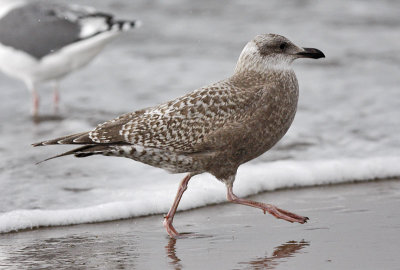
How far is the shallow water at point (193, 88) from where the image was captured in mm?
6961

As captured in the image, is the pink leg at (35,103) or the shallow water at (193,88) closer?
the shallow water at (193,88)

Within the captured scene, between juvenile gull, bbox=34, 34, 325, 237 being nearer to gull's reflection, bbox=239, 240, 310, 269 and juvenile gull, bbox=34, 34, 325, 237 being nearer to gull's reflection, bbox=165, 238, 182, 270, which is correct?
gull's reflection, bbox=165, 238, 182, 270

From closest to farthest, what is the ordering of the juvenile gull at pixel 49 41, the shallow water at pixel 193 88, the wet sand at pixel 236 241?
the wet sand at pixel 236 241 → the shallow water at pixel 193 88 → the juvenile gull at pixel 49 41

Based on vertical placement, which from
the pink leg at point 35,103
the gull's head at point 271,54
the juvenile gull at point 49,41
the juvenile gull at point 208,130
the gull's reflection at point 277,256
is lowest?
the gull's reflection at point 277,256

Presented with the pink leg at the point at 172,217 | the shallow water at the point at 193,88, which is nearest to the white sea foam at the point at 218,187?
the shallow water at the point at 193,88

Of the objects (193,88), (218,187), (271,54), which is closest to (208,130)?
(271,54)

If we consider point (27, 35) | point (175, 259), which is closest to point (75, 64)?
point (27, 35)

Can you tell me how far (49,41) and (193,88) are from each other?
1.83 meters

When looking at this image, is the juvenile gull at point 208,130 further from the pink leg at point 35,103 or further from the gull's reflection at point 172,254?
the pink leg at point 35,103

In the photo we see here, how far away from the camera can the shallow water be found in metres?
6.96

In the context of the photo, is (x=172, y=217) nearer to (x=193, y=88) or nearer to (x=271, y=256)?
(x=271, y=256)

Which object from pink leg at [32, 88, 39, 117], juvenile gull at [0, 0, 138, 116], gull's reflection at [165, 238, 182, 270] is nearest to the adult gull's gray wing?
juvenile gull at [0, 0, 138, 116]

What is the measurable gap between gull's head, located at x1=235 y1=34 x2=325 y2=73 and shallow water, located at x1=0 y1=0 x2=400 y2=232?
47.4 inches

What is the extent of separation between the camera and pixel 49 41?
1074 cm
